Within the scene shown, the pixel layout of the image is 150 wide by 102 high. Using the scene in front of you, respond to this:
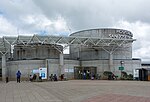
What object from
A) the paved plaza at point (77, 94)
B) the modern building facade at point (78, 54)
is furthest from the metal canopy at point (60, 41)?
the paved plaza at point (77, 94)

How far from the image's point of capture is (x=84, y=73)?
50344 millimetres

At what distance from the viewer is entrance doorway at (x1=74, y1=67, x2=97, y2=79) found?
5117 cm

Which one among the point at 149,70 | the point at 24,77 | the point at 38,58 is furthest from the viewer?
the point at 38,58

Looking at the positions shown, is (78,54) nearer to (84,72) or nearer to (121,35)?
(84,72)

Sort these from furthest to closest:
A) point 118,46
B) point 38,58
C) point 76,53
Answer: point 76,53
point 118,46
point 38,58

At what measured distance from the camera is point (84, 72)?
5209 centimetres

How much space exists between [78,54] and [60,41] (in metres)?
9.31

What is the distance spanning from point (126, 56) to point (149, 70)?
1608 centimetres

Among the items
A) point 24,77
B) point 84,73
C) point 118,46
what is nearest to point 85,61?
point 84,73

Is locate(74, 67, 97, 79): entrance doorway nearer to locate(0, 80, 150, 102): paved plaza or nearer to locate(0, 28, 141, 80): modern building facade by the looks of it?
locate(0, 28, 141, 80): modern building facade

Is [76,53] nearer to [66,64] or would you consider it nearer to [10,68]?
[66,64]

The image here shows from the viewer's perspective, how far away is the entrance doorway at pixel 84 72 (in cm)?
5117

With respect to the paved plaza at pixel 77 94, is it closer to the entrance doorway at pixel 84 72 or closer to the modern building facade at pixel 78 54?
the modern building facade at pixel 78 54

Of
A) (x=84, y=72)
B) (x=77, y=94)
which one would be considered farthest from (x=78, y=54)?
Answer: (x=77, y=94)
